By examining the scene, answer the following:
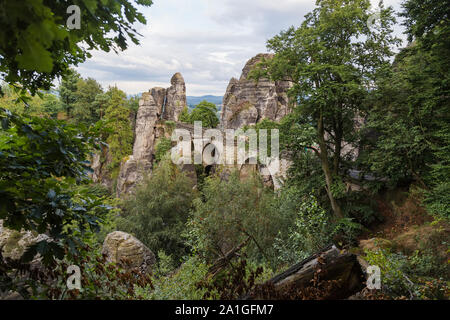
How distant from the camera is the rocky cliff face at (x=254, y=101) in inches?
1154

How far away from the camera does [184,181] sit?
1675cm

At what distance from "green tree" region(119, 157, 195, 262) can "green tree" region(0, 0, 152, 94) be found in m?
12.7

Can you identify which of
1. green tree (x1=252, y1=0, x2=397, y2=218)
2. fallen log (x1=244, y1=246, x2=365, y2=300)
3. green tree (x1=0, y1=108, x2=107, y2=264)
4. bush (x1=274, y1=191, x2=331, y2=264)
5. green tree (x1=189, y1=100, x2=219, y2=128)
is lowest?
bush (x1=274, y1=191, x2=331, y2=264)

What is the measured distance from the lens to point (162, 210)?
15547 millimetres

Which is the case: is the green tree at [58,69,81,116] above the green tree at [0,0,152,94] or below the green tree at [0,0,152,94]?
above

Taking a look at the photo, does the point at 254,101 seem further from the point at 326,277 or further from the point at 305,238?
the point at 326,277

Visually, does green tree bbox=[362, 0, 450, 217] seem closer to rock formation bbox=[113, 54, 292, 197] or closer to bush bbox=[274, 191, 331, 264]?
bush bbox=[274, 191, 331, 264]

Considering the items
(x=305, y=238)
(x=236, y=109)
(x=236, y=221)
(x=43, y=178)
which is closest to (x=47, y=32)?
(x=43, y=178)

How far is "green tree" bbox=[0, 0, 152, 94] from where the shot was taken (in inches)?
39.7

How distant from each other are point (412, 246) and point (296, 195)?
4.35 m

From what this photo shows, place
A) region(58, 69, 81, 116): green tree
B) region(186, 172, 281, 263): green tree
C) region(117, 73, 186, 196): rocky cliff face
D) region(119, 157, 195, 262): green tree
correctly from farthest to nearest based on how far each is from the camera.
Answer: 1. region(58, 69, 81, 116): green tree
2. region(117, 73, 186, 196): rocky cliff face
3. region(119, 157, 195, 262): green tree
4. region(186, 172, 281, 263): green tree

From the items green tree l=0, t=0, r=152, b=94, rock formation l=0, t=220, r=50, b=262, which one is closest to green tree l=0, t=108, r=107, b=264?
green tree l=0, t=0, r=152, b=94
